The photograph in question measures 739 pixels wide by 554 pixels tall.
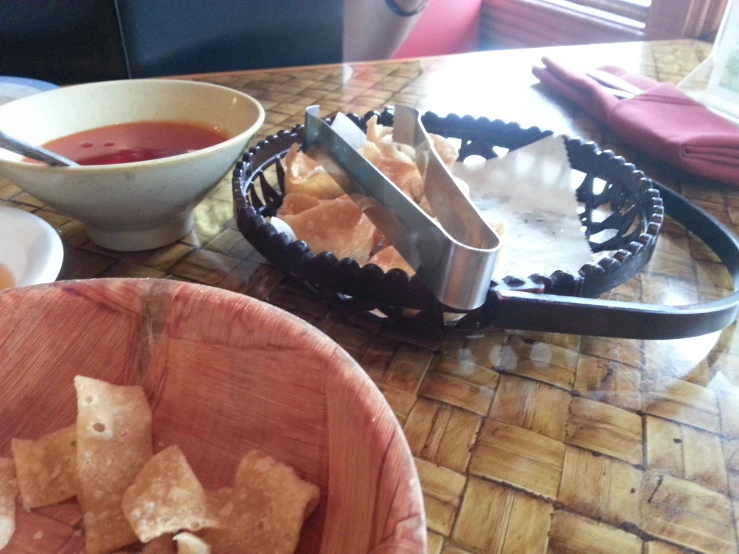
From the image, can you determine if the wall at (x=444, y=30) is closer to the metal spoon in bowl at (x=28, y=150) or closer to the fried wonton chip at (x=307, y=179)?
the fried wonton chip at (x=307, y=179)

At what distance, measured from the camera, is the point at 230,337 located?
1.21 feet

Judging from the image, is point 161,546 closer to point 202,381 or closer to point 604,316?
point 202,381

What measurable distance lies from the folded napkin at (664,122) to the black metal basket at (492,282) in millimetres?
202

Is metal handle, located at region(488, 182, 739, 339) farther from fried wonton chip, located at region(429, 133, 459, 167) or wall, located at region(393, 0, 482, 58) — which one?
wall, located at region(393, 0, 482, 58)

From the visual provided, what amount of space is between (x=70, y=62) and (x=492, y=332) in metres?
1.34

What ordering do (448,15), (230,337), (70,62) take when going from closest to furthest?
(230,337), (70,62), (448,15)

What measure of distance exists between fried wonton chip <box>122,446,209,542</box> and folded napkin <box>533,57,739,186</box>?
2.68ft

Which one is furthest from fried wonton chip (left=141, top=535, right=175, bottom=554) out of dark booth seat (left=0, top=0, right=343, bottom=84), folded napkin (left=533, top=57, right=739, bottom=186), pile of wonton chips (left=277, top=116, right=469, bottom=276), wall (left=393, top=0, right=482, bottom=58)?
wall (left=393, top=0, right=482, bottom=58)

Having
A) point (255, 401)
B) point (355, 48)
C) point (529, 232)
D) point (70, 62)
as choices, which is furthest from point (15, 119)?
point (355, 48)

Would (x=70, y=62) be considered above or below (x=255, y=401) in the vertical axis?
below

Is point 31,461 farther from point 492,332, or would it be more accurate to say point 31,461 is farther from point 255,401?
point 492,332

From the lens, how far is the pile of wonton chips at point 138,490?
34 centimetres

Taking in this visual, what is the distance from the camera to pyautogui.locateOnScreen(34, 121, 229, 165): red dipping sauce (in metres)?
0.63

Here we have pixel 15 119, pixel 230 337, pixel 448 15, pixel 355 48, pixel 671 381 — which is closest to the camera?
pixel 230 337
